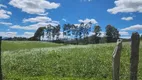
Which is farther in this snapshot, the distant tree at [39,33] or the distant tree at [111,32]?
the distant tree at [39,33]

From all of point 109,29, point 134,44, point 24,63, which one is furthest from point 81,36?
point 134,44

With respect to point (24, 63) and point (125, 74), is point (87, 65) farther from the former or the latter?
point (24, 63)

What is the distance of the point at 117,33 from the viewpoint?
174250mm

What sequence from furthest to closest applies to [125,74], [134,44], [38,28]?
[38,28], [125,74], [134,44]

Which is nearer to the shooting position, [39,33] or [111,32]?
[111,32]

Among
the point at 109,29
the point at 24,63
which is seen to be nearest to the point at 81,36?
the point at 109,29

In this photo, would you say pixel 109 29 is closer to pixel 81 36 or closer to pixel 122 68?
pixel 81 36

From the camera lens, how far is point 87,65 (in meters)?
35.6

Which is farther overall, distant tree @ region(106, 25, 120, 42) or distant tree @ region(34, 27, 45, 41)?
distant tree @ region(34, 27, 45, 41)

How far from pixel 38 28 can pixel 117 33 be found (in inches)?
2056

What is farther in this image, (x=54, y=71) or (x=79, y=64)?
(x=79, y=64)

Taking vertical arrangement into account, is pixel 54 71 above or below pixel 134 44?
below

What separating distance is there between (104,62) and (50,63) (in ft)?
23.6

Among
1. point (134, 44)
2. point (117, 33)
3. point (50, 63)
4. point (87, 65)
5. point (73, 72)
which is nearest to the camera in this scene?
point (134, 44)
